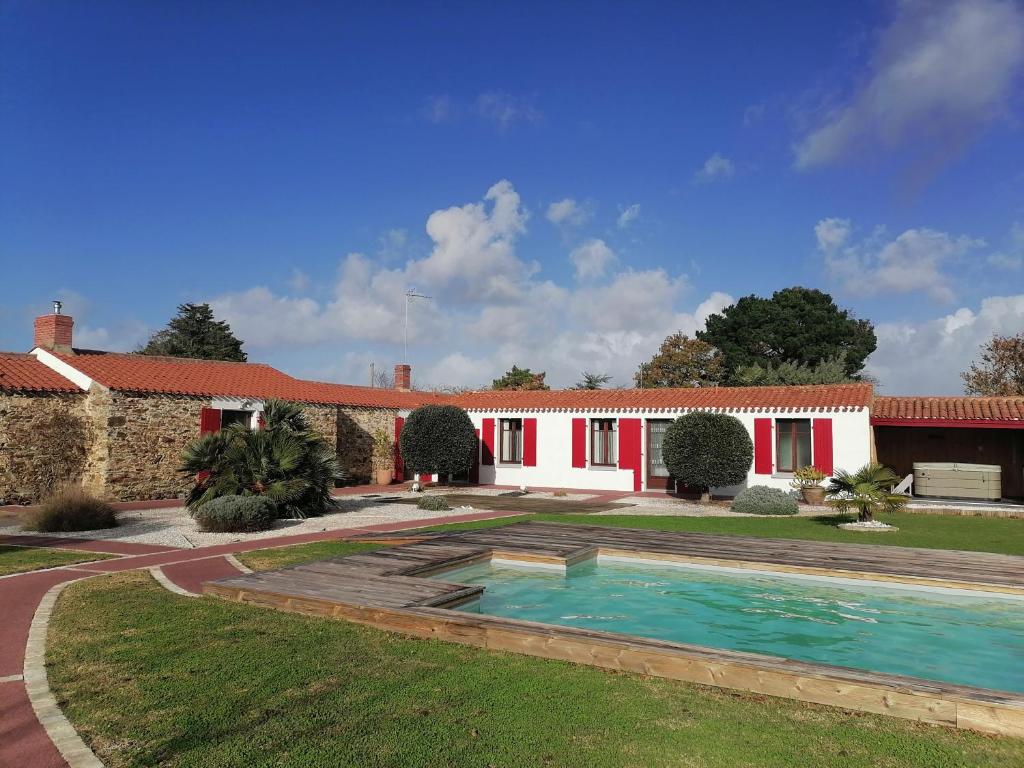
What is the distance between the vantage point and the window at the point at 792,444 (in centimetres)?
2058

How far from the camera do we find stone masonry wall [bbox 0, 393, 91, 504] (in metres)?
16.5

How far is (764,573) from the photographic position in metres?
8.97

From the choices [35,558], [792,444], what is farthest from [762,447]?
[35,558]

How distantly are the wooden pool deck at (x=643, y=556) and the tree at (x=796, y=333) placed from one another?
33.8 metres

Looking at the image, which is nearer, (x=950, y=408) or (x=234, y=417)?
(x=950, y=408)

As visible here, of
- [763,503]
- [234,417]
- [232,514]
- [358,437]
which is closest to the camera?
[232,514]

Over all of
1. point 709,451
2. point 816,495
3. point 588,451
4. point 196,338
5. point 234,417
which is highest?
point 196,338

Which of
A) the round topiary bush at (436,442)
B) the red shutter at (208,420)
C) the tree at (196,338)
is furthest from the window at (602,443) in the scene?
the tree at (196,338)

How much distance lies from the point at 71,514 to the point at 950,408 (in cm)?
2322

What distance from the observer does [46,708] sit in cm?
425

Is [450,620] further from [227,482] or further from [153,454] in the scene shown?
[153,454]

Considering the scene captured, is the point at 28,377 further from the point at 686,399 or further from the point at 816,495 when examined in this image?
the point at 816,495

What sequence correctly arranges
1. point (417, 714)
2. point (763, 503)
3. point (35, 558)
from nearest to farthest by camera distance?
point (417, 714) < point (35, 558) < point (763, 503)

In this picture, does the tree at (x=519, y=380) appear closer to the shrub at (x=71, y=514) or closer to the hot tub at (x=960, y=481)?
the hot tub at (x=960, y=481)
